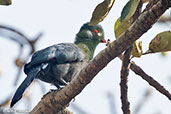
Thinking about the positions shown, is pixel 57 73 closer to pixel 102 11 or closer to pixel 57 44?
pixel 57 44

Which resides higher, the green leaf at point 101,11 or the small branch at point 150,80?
the green leaf at point 101,11

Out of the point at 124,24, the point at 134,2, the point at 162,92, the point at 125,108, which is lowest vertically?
the point at 125,108

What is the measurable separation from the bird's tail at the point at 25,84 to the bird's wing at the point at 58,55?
12cm

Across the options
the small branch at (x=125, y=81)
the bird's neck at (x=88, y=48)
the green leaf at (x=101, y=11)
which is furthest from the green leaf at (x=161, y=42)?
the bird's neck at (x=88, y=48)

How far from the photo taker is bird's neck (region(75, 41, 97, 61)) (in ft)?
17.4

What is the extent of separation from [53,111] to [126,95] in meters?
0.66

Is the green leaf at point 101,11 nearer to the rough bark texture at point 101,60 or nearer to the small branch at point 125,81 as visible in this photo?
the rough bark texture at point 101,60

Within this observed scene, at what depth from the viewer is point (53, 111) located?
3.17 meters

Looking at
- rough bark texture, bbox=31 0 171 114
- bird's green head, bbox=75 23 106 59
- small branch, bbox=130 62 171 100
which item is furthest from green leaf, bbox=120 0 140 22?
bird's green head, bbox=75 23 106 59

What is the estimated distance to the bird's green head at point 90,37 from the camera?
18.8 ft

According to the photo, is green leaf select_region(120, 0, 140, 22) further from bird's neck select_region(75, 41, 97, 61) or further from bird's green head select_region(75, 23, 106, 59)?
bird's green head select_region(75, 23, 106, 59)

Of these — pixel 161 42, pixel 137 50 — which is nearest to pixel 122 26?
pixel 137 50

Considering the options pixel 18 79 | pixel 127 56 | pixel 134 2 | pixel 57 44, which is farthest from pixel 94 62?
pixel 57 44

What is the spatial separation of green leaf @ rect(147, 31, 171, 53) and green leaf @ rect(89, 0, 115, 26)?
44cm
